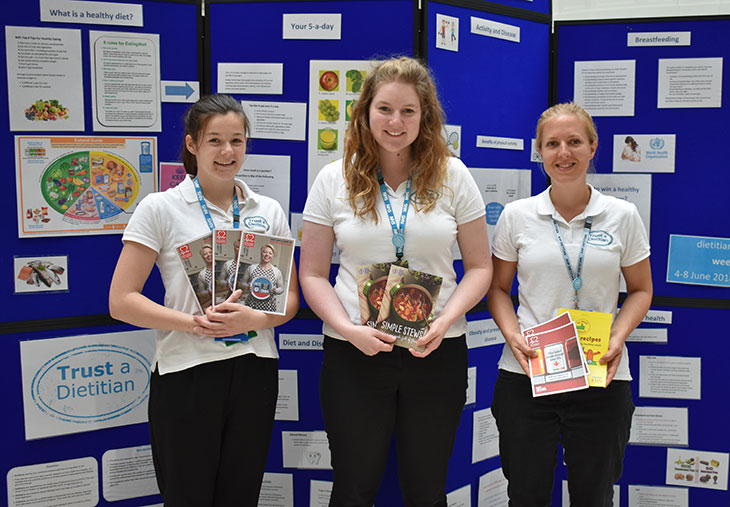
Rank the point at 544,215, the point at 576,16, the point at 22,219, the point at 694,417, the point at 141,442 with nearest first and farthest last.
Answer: the point at 544,215 < the point at 22,219 < the point at 141,442 < the point at 694,417 < the point at 576,16

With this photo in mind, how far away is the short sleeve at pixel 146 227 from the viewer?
1989 millimetres

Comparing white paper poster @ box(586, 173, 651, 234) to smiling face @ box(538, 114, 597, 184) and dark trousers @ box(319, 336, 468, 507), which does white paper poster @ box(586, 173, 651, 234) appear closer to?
smiling face @ box(538, 114, 597, 184)

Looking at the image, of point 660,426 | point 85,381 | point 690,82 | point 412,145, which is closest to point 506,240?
point 412,145

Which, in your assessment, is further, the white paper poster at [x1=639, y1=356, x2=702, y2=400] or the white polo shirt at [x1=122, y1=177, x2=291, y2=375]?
the white paper poster at [x1=639, y1=356, x2=702, y2=400]

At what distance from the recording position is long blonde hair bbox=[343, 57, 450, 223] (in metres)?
2.02

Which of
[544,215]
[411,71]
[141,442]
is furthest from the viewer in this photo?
[141,442]

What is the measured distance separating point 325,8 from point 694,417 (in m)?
2.81

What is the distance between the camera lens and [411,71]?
6.57 ft

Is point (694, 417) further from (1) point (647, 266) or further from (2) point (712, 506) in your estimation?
(1) point (647, 266)

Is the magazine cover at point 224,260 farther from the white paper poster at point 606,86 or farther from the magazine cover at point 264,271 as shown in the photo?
the white paper poster at point 606,86

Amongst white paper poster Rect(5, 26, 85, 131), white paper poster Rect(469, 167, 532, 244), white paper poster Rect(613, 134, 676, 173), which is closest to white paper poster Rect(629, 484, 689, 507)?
white paper poster Rect(469, 167, 532, 244)

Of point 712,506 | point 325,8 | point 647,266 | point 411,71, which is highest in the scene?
point 325,8

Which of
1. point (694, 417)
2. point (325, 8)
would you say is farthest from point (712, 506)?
point (325, 8)

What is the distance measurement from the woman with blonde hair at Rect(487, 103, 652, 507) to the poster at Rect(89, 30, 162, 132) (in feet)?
5.65
